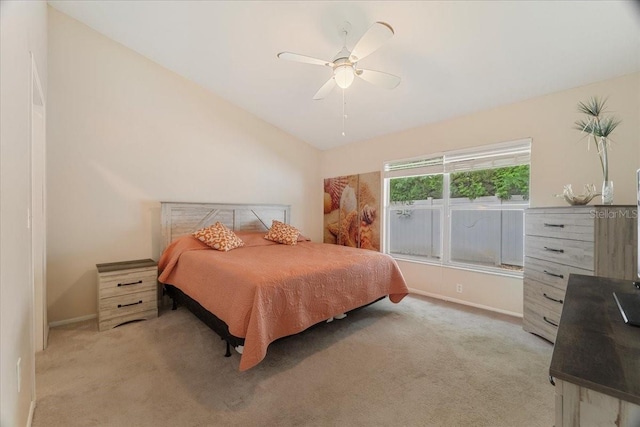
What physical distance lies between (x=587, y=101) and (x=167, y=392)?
452 cm

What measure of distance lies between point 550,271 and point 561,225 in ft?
1.49

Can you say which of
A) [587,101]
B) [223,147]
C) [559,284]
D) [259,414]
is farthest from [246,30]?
[559,284]

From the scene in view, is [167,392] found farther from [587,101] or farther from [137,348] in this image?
Answer: [587,101]

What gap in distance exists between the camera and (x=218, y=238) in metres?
3.38

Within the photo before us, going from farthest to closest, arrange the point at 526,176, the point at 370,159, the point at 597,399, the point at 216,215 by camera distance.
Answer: the point at 370,159 < the point at 216,215 < the point at 526,176 < the point at 597,399

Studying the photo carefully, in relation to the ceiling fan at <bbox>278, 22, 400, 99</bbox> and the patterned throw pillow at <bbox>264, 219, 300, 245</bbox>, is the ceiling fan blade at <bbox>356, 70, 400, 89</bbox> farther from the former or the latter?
the patterned throw pillow at <bbox>264, 219, 300, 245</bbox>

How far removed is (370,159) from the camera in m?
4.58

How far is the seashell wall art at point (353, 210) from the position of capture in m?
4.52

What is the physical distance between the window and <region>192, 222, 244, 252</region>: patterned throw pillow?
2522 millimetres

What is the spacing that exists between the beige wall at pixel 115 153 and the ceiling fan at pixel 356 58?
2.25 metres

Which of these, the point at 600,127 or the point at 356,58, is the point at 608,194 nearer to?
the point at 600,127

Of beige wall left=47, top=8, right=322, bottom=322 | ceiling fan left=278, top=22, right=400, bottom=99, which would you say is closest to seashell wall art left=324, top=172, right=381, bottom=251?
beige wall left=47, top=8, right=322, bottom=322

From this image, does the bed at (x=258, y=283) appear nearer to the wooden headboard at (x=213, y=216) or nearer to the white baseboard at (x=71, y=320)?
the wooden headboard at (x=213, y=216)

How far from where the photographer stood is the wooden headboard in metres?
3.51
